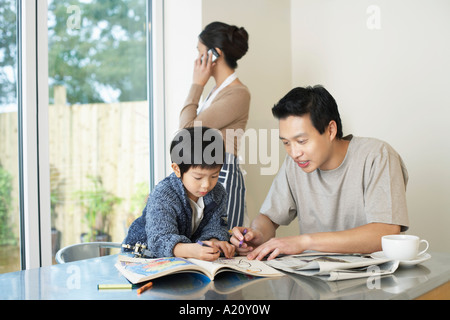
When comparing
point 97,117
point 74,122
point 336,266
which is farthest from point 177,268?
point 97,117

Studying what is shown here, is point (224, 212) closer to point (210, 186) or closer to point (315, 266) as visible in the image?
point (210, 186)

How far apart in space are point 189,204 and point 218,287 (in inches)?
20.6

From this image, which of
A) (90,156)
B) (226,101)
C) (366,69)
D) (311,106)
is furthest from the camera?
(366,69)

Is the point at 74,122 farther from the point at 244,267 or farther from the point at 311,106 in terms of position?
the point at 244,267

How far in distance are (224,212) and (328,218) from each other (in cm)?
38

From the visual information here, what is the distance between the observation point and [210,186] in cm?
150

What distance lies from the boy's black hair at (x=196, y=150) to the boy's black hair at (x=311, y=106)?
0.27m

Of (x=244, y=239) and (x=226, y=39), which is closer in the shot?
(x=244, y=239)

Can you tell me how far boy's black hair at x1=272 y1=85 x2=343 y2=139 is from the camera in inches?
62.8

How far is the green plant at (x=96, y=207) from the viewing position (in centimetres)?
245

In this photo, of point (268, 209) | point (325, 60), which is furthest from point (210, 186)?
point (325, 60)

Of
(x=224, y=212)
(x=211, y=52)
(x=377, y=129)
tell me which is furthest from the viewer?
(x=377, y=129)

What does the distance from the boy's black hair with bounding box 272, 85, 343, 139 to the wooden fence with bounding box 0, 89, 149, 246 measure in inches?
46.6

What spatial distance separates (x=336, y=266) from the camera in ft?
3.48
